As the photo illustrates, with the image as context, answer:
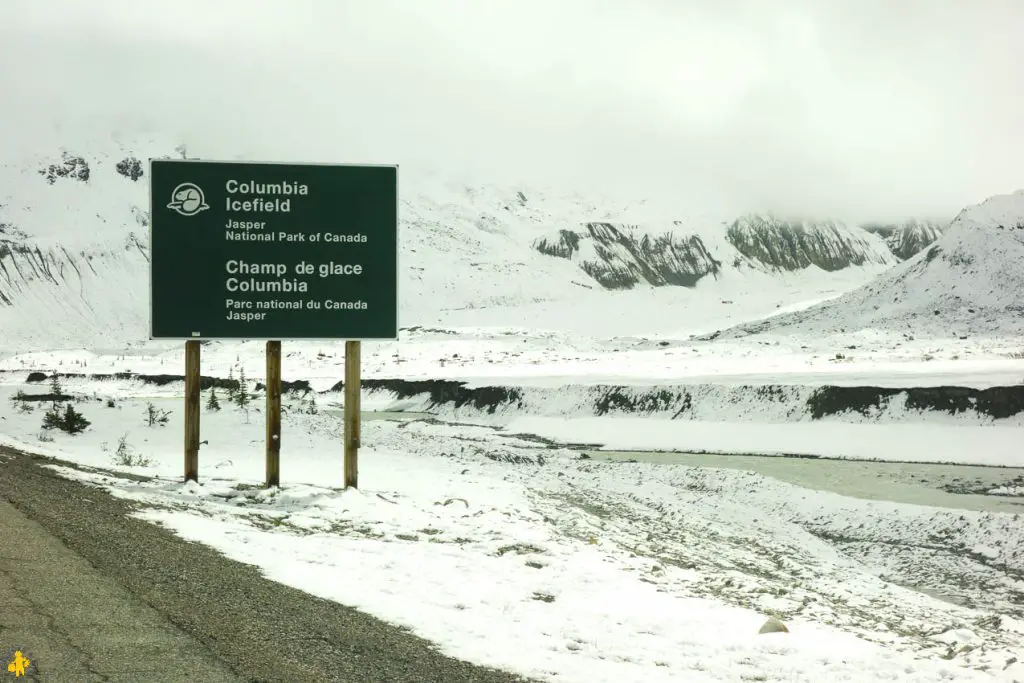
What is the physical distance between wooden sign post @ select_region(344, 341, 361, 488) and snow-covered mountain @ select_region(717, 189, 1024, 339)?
1682 inches

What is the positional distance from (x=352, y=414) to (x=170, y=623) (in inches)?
314

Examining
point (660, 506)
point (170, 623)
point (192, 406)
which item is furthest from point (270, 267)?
point (660, 506)

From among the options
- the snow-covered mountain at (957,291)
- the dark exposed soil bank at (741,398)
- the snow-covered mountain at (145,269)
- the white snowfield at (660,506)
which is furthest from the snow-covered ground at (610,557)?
the snow-covered mountain at (145,269)

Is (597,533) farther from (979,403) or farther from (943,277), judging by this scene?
(943,277)

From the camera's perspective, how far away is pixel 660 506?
58.4ft

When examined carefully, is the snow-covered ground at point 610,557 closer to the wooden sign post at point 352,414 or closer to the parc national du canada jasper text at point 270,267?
the wooden sign post at point 352,414

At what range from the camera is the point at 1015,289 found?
5162 centimetres

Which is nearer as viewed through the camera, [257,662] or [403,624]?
[257,662]

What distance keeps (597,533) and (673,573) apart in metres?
2.74

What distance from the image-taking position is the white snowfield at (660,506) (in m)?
7.67

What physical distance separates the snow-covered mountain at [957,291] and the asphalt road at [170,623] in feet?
158

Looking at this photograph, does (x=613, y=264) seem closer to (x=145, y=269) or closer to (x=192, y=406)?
(x=145, y=269)

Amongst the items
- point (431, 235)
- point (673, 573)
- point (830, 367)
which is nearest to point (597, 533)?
point (673, 573)

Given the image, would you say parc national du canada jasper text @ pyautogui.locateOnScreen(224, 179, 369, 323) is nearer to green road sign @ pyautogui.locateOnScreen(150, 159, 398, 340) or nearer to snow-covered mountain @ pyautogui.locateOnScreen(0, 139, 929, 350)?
green road sign @ pyautogui.locateOnScreen(150, 159, 398, 340)
